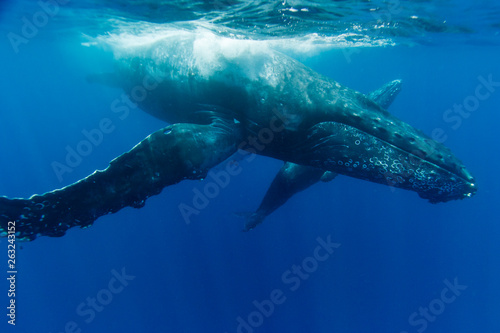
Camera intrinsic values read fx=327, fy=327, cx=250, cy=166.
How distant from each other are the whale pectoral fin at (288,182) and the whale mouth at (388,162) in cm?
418

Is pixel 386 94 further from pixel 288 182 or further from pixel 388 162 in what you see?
pixel 388 162

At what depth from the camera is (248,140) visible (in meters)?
7.85

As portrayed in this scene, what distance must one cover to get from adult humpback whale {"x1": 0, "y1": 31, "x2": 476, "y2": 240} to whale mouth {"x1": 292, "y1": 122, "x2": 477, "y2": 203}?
0.07ft

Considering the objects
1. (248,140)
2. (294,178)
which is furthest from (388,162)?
(294,178)

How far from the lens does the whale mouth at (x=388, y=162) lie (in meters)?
6.70

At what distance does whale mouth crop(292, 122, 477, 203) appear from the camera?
670cm

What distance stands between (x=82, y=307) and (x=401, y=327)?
107 ft

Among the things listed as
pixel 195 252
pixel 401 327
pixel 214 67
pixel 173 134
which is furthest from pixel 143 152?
pixel 401 327

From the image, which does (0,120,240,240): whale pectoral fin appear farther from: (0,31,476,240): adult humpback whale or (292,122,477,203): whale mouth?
(292,122,477,203): whale mouth

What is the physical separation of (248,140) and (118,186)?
138 inches

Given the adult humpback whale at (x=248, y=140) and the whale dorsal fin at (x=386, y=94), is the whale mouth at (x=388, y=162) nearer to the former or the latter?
the adult humpback whale at (x=248, y=140)

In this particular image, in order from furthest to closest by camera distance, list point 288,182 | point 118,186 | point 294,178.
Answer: point 288,182
point 294,178
point 118,186

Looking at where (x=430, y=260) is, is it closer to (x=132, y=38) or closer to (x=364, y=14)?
(x=364, y=14)

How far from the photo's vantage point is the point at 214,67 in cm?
805
